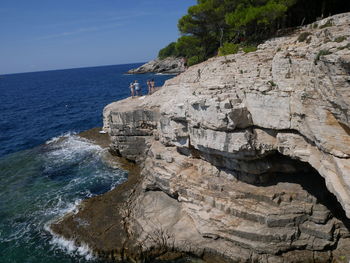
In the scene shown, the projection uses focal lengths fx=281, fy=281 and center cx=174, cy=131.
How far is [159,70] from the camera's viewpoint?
107562 mm

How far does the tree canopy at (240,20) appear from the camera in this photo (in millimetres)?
21062

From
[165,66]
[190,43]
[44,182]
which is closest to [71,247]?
[44,182]

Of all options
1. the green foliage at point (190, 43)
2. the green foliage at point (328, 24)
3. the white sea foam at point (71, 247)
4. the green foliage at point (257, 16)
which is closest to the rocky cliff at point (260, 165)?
the green foliage at point (328, 24)

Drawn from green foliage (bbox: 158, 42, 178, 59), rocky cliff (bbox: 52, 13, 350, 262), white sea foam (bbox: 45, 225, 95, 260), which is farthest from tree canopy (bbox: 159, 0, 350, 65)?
green foliage (bbox: 158, 42, 178, 59)

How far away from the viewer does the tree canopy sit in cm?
2106

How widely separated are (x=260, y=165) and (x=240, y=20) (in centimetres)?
1278

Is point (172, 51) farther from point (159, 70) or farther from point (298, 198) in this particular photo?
point (298, 198)

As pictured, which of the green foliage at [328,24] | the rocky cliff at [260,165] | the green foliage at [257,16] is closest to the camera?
the rocky cliff at [260,165]

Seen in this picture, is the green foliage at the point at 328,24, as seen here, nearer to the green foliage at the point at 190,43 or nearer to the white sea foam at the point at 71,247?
the green foliage at the point at 190,43

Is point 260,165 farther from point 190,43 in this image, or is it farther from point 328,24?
point 190,43

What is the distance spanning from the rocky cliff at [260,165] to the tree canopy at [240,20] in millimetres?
5273

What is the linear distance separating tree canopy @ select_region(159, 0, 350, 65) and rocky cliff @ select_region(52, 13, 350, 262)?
208 inches

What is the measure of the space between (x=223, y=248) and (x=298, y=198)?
4.44 m

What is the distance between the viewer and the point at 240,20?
2184cm
